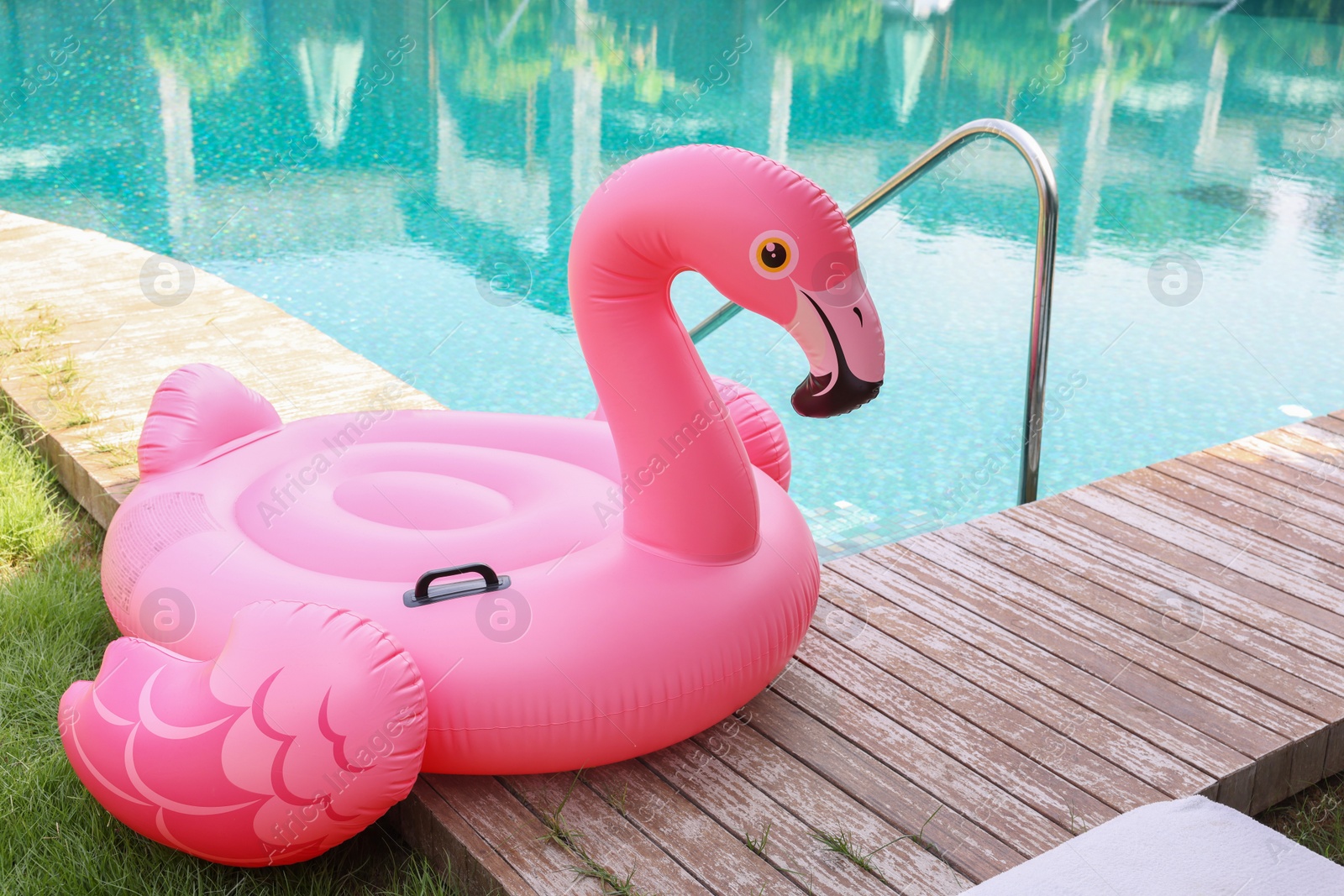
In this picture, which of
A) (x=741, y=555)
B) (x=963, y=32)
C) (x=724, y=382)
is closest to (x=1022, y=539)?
(x=724, y=382)

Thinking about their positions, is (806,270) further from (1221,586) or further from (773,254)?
(1221,586)

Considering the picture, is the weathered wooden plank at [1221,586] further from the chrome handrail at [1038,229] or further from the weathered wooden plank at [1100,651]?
the weathered wooden plank at [1100,651]

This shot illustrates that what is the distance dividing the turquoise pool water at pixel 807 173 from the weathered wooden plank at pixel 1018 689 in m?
1.21

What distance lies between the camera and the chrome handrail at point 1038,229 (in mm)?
2660

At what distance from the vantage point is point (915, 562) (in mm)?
2662

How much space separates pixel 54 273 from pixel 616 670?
3.41 metres

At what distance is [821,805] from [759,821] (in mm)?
108

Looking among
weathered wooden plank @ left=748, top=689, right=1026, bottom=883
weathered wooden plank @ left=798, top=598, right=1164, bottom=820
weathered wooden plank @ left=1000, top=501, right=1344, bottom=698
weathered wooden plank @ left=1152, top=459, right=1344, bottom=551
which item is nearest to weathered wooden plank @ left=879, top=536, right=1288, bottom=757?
weathered wooden plank @ left=1000, top=501, right=1344, bottom=698

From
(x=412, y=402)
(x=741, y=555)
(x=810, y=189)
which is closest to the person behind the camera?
(x=810, y=189)

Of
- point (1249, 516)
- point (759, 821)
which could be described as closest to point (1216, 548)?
point (1249, 516)

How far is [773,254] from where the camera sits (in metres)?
1.68

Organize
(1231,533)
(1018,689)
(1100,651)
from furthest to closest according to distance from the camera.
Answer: (1231,533) < (1100,651) < (1018,689)

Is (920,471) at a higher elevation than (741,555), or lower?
lower

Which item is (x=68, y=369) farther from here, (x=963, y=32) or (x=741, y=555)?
(x=963, y=32)
